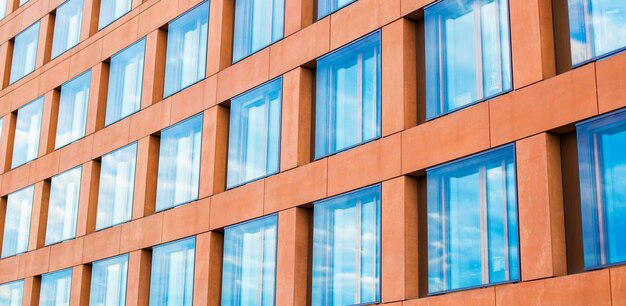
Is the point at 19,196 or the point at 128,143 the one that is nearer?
the point at 128,143

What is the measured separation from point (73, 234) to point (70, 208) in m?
1.20

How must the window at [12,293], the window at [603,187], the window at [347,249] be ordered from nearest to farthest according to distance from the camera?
the window at [603,187] < the window at [347,249] < the window at [12,293]

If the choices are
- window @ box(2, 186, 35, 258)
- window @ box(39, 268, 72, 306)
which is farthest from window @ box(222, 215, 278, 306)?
window @ box(2, 186, 35, 258)

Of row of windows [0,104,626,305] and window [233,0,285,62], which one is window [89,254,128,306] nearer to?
row of windows [0,104,626,305]

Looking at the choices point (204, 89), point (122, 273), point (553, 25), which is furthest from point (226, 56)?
point (553, 25)

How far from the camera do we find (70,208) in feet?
117

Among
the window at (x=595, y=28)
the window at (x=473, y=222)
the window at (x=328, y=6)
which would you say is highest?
the window at (x=328, y=6)

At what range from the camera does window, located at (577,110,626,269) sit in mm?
18531

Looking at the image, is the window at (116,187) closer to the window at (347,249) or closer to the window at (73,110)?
the window at (73,110)

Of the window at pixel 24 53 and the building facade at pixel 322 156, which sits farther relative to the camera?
the window at pixel 24 53

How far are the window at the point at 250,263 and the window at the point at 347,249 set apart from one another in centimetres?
162

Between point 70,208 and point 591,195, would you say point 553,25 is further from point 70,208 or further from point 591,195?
point 70,208

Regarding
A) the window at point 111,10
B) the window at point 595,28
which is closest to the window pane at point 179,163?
the window at point 111,10

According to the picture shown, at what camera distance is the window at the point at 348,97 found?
80.9 ft
